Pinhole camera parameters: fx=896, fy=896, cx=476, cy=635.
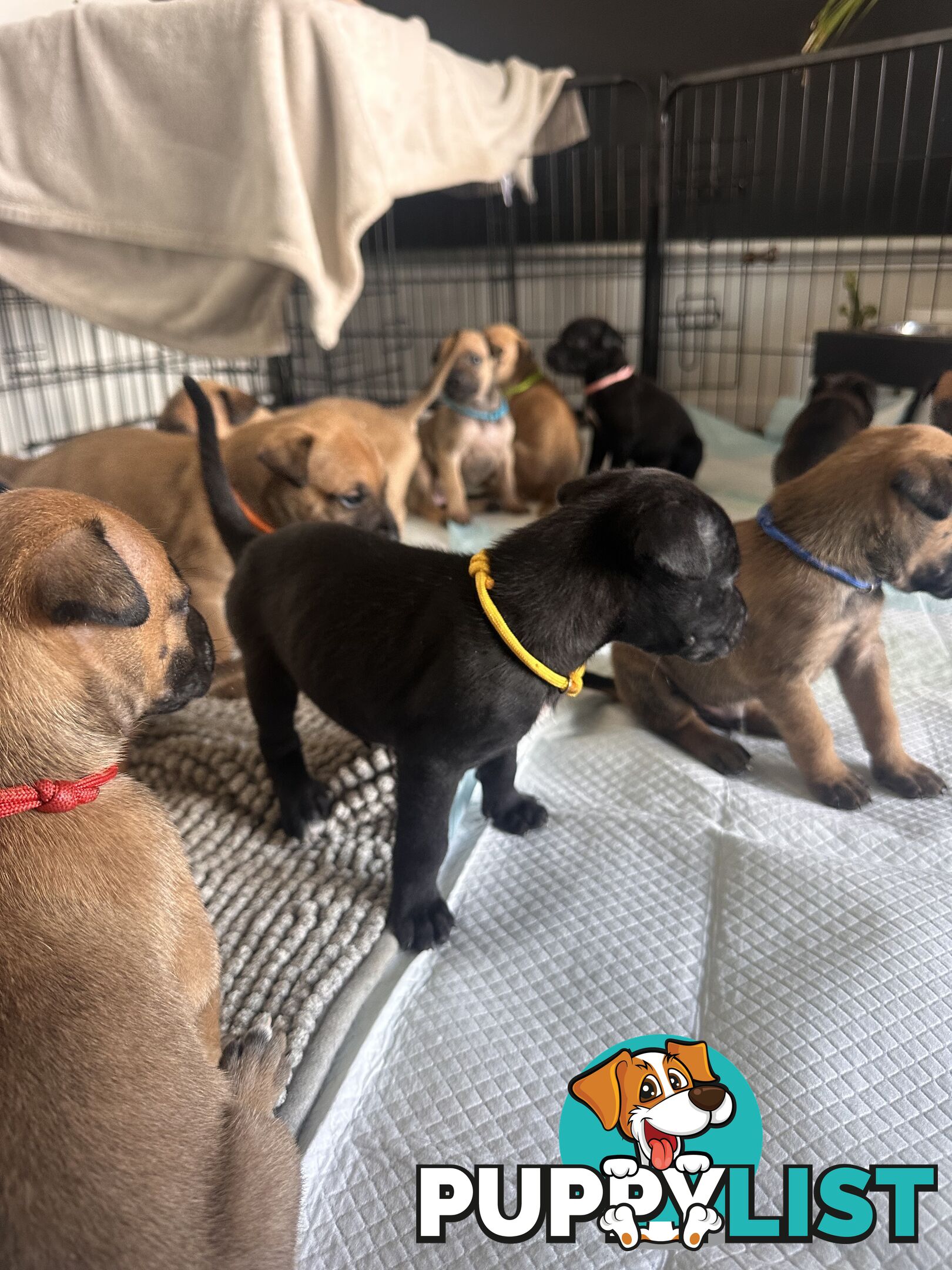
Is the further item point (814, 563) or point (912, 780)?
point (912, 780)

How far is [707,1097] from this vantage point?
125 centimetres

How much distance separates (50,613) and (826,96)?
4705mm

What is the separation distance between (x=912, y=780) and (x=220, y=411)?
2.58 meters

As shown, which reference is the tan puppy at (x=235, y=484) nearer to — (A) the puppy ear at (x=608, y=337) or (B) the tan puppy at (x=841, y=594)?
(B) the tan puppy at (x=841, y=594)

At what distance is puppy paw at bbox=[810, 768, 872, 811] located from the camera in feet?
6.07

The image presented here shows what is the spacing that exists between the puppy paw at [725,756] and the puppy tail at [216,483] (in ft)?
3.76

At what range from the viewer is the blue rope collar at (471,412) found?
4.18 m

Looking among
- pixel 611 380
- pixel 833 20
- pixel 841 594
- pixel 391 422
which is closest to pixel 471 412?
pixel 611 380

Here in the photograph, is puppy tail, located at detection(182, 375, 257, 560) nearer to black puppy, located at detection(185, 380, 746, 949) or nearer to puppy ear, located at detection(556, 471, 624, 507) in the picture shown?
black puppy, located at detection(185, 380, 746, 949)

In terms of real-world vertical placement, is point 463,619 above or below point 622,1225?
above

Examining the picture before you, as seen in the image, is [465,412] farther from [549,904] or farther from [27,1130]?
[27,1130]

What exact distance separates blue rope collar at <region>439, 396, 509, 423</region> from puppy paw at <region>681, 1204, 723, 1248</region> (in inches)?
140

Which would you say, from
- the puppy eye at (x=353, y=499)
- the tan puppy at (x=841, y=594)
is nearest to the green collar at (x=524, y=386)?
the puppy eye at (x=353, y=499)

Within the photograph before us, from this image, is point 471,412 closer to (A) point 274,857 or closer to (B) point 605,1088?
(A) point 274,857
